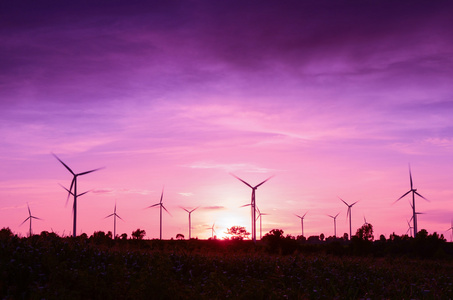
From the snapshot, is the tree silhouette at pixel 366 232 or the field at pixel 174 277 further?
the tree silhouette at pixel 366 232

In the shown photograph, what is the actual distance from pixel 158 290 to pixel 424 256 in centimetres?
5828

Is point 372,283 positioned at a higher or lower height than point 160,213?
lower

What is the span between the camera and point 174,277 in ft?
84.3

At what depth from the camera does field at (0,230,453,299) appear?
20125 mm

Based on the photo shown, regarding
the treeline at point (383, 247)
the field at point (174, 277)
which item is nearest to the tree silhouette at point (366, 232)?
the treeline at point (383, 247)

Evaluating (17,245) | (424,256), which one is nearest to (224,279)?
(17,245)

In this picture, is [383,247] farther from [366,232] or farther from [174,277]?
[174,277]

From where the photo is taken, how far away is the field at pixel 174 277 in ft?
66.0

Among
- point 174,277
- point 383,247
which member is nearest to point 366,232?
point 383,247

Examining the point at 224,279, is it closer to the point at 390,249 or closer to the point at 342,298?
the point at 342,298

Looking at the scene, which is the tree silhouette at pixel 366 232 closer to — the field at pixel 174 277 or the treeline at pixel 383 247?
the treeline at pixel 383 247

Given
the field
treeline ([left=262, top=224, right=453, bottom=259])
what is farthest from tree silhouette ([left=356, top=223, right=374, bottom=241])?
the field

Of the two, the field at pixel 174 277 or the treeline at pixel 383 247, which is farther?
the treeline at pixel 383 247

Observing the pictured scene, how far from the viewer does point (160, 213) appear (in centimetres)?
9969
